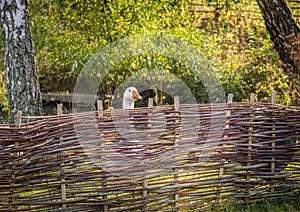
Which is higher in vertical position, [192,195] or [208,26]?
[208,26]

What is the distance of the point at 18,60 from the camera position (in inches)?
174

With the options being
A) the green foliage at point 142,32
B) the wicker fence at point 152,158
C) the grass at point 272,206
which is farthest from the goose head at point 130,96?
the grass at point 272,206

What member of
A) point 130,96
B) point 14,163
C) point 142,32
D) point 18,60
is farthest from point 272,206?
point 142,32

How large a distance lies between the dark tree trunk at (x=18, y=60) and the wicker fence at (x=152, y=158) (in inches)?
44.0

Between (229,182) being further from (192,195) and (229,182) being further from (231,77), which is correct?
(231,77)

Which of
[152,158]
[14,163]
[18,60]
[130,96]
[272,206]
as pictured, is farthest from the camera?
[18,60]

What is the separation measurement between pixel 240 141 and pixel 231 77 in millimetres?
3588

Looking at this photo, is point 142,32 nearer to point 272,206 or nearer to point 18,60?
point 18,60

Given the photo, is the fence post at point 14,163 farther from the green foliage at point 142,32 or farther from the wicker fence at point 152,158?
the green foliage at point 142,32

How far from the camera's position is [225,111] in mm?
3559

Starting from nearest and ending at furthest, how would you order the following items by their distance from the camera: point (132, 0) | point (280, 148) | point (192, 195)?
Result: point (192, 195) → point (280, 148) → point (132, 0)

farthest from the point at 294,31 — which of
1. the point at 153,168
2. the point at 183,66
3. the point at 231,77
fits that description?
the point at 153,168

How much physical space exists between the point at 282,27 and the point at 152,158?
400 cm

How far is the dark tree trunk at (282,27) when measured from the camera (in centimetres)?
640
